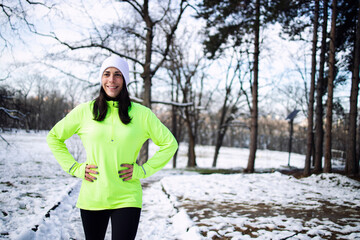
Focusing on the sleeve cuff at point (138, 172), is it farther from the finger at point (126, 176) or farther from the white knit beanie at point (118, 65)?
the white knit beanie at point (118, 65)

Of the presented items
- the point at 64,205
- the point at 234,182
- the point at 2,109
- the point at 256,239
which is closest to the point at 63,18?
the point at 2,109

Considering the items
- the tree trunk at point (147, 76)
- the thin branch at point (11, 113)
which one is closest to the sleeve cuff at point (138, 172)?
the thin branch at point (11, 113)

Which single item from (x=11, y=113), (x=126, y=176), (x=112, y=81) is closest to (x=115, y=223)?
(x=126, y=176)

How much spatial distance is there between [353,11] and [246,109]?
498 inches

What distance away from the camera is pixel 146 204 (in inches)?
251

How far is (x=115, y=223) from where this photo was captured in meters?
1.89

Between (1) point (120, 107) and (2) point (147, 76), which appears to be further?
(2) point (147, 76)

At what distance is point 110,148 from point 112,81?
568mm

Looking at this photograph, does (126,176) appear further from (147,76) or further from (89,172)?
(147,76)

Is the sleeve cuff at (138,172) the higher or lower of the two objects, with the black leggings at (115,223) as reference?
higher

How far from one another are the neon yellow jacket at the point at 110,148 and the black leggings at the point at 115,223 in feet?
0.19

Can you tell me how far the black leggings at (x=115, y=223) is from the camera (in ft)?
6.14

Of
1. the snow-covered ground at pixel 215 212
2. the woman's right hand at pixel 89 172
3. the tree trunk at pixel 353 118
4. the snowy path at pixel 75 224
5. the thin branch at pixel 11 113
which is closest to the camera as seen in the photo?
the woman's right hand at pixel 89 172

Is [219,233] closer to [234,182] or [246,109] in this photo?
[234,182]
